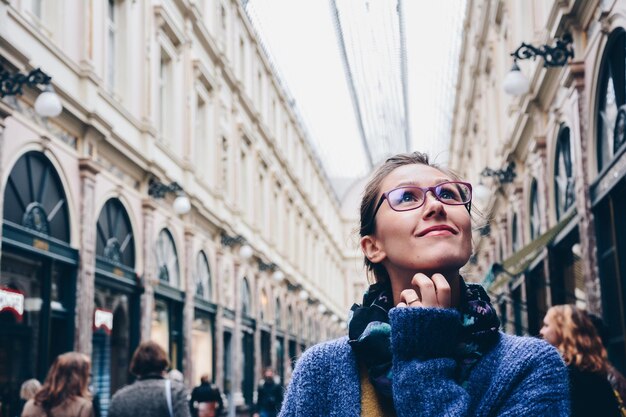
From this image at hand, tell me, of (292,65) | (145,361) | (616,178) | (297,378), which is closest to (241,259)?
(292,65)

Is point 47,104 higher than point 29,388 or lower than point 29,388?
higher

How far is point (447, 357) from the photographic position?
5.57 ft

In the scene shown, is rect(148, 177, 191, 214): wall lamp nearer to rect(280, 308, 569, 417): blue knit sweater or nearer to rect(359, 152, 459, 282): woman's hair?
rect(359, 152, 459, 282): woman's hair

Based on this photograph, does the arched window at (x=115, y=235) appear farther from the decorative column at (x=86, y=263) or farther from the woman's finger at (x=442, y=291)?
the woman's finger at (x=442, y=291)

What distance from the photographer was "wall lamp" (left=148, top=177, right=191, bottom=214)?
52.7 feet

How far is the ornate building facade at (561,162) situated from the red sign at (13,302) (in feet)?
18.6

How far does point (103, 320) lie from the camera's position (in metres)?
14.0

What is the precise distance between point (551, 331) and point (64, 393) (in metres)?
3.10

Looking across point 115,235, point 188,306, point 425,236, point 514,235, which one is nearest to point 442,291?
point 425,236

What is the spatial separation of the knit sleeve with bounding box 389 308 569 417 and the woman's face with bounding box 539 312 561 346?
104 inches

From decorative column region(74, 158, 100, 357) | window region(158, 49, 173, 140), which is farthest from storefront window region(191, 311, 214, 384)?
decorative column region(74, 158, 100, 357)

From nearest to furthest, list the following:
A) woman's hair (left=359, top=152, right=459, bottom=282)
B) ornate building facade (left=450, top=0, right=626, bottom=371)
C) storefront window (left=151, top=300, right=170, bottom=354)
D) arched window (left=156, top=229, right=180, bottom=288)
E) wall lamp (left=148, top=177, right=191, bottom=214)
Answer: woman's hair (left=359, top=152, right=459, bottom=282) → ornate building facade (left=450, top=0, right=626, bottom=371) → wall lamp (left=148, top=177, right=191, bottom=214) → storefront window (left=151, top=300, right=170, bottom=354) → arched window (left=156, top=229, right=180, bottom=288)

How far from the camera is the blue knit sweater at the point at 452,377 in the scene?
5.37 ft

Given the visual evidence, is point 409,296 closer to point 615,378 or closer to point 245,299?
point 615,378
